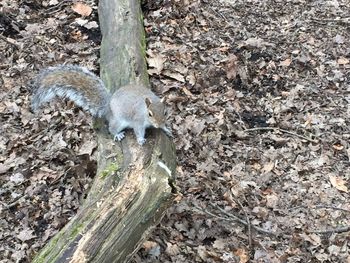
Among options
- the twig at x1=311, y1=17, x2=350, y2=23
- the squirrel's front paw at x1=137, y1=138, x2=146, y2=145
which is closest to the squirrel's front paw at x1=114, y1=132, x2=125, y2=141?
the squirrel's front paw at x1=137, y1=138, x2=146, y2=145

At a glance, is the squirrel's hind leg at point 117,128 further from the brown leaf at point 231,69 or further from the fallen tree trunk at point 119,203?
the brown leaf at point 231,69

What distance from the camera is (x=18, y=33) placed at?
681 cm

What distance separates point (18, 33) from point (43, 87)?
1697mm

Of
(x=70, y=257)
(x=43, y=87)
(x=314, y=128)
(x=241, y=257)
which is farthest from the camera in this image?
(x=314, y=128)

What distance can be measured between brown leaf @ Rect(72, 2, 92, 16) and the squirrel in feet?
7.19

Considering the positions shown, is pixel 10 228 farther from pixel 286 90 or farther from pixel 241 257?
pixel 286 90

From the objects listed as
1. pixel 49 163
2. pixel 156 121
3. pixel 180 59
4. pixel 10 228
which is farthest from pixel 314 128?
pixel 10 228

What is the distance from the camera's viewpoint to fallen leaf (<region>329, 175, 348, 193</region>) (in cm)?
573

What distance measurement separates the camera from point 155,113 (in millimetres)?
4910

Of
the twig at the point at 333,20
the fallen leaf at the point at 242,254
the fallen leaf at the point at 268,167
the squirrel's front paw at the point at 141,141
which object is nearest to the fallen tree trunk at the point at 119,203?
the squirrel's front paw at the point at 141,141

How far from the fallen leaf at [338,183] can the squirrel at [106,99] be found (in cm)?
206

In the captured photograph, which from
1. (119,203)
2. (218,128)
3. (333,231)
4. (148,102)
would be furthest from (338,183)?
(119,203)

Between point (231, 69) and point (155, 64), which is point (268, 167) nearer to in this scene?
point (231, 69)

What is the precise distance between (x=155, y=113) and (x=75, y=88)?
1.00 metres
